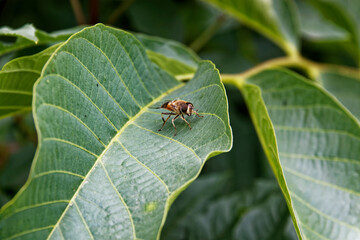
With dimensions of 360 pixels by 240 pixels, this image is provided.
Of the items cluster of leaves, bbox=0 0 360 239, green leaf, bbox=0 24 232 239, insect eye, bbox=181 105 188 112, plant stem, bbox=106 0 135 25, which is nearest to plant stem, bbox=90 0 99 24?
plant stem, bbox=106 0 135 25

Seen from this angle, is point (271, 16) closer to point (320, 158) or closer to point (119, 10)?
point (119, 10)

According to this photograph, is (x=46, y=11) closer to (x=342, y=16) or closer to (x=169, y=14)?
(x=169, y=14)

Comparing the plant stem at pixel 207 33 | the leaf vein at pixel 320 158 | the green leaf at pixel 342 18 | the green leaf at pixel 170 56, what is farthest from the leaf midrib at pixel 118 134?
the green leaf at pixel 342 18

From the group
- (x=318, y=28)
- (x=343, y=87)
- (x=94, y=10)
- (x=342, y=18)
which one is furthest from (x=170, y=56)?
(x=318, y=28)

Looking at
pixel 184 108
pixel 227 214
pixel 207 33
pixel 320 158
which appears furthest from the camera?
pixel 207 33

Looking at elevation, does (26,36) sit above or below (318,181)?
→ above

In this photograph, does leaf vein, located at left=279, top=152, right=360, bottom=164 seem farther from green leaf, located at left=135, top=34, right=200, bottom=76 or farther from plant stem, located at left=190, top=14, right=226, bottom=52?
plant stem, located at left=190, top=14, right=226, bottom=52
